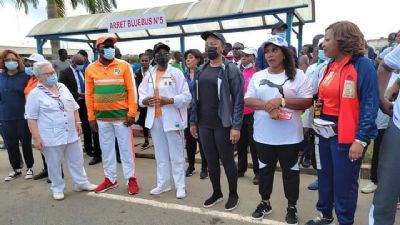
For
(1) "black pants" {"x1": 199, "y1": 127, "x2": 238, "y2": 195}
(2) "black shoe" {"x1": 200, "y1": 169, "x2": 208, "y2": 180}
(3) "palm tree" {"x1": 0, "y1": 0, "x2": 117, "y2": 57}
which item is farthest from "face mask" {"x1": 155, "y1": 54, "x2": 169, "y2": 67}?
(3) "palm tree" {"x1": 0, "y1": 0, "x2": 117, "y2": 57}

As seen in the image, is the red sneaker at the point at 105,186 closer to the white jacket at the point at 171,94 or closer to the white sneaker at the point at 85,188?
the white sneaker at the point at 85,188

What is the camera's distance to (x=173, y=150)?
4422mm

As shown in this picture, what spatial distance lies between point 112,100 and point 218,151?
1583mm

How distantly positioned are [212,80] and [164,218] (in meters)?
1.66

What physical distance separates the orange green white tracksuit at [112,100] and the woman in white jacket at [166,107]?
10.8 inches

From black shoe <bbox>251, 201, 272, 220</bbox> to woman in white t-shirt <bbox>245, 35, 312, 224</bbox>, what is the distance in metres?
0.29

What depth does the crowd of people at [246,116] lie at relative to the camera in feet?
9.28

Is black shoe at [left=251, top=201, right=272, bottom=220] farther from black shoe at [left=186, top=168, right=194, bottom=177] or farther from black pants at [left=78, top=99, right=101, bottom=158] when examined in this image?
black pants at [left=78, top=99, right=101, bottom=158]

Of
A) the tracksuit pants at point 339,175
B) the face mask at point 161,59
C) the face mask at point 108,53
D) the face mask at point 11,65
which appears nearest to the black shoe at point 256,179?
the tracksuit pants at point 339,175

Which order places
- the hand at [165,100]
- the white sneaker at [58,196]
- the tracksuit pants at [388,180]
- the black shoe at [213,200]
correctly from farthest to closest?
the white sneaker at [58,196]
the hand at [165,100]
the black shoe at [213,200]
the tracksuit pants at [388,180]

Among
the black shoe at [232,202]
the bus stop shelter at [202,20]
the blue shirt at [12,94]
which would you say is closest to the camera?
the black shoe at [232,202]

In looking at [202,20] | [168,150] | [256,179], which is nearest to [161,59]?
[168,150]

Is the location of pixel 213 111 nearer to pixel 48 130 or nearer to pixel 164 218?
pixel 164 218

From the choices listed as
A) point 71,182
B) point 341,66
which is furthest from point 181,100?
point 71,182
